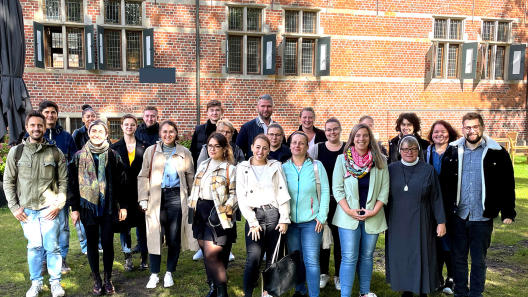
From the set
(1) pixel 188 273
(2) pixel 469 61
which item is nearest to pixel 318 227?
(1) pixel 188 273

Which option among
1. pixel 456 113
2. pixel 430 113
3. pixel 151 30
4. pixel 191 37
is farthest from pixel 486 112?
pixel 151 30

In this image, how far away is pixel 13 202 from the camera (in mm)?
3828

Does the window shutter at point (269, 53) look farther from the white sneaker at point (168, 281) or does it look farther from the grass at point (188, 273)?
the white sneaker at point (168, 281)

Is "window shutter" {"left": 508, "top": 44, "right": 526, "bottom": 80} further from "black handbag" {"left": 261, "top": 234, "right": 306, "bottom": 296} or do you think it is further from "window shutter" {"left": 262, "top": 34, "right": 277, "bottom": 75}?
"black handbag" {"left": 261, "top": 234, "right": 306, "bottom": 296}

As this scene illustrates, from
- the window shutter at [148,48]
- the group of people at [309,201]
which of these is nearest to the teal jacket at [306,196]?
the group of people at [309,201]

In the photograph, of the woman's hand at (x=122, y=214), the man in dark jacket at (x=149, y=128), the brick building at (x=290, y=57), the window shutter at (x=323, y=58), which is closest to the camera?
the woman's hand at (x=122, y=214)

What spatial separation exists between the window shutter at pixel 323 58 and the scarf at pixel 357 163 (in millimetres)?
8518

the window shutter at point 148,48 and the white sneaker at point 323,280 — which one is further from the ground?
the window shutter at point 148,48

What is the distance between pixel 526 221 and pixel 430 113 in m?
6.69

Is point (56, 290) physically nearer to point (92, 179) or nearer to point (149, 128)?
point (92, 179)

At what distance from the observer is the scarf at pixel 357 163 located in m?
3.64

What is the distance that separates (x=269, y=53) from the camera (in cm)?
1155

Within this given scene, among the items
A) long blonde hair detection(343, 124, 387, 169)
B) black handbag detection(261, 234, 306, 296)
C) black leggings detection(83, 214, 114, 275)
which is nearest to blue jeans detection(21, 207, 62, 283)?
black leggings detection(83, 214, 114, 275)

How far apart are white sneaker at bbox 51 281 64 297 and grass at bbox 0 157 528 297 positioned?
0.14 meters
